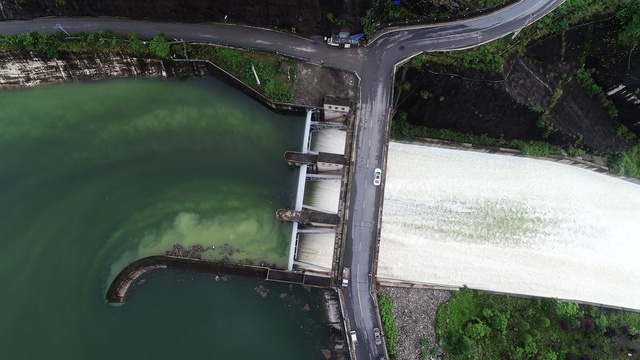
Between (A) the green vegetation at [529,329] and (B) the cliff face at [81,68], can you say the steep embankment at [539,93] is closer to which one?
(A) the green vegetation at [529,329]

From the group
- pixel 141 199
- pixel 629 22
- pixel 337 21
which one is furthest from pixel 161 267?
pixel 629 22

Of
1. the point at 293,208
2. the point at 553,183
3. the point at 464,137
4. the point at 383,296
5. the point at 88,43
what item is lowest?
the point at 383,296

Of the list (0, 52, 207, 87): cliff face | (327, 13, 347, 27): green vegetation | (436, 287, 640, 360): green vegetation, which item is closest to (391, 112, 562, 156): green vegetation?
(327, 13, 347, 27): green vegetation

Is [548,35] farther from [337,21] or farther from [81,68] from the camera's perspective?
[81,68]

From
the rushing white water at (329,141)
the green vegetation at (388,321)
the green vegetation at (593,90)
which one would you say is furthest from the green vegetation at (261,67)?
the green vegetation at (593,90)

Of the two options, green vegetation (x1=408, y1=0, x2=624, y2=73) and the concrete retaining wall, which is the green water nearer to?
the concrete retaining wall

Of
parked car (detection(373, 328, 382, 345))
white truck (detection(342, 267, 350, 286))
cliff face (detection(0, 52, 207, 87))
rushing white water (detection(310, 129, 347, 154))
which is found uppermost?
cliff face (detection(0, 52, 207, 87))

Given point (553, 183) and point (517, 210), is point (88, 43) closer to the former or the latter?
point (517, 210)

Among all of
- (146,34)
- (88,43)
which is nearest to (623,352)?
(146,34)
